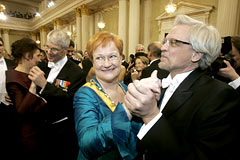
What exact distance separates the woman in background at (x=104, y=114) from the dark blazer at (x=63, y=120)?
0.66 meters

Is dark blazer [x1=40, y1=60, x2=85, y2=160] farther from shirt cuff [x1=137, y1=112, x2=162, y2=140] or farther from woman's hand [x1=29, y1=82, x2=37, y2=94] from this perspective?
shirt cuff [x1=137, y1=112, x2=162, y2=140]

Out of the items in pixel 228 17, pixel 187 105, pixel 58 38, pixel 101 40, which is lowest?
pixel 187 105

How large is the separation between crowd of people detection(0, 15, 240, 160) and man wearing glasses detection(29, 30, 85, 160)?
0.5 inches

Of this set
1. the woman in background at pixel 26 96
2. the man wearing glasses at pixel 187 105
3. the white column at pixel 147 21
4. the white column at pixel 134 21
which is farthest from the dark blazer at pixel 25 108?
the white column at pixel 147 21

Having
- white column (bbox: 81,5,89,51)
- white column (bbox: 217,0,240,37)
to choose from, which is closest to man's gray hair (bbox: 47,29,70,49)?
white column (bbox: 217,0,240,37)

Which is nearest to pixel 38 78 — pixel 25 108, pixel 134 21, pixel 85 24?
pixel 25 108

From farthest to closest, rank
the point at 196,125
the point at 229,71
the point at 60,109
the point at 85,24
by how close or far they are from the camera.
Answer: the point at 85,24 → the point at 60,109 → the point at 229,71 → the point at 196,125

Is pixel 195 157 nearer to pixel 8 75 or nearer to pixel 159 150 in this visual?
pixel 159 150

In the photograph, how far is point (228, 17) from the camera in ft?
17.4

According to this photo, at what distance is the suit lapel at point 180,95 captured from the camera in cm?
113

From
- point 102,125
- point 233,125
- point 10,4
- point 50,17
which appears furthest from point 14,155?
point 10,4

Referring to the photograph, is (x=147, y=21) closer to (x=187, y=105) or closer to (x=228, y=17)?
(x=228, y=17)

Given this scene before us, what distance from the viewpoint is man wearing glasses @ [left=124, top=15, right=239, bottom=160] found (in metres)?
0.76

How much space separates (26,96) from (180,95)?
159 centimetres
